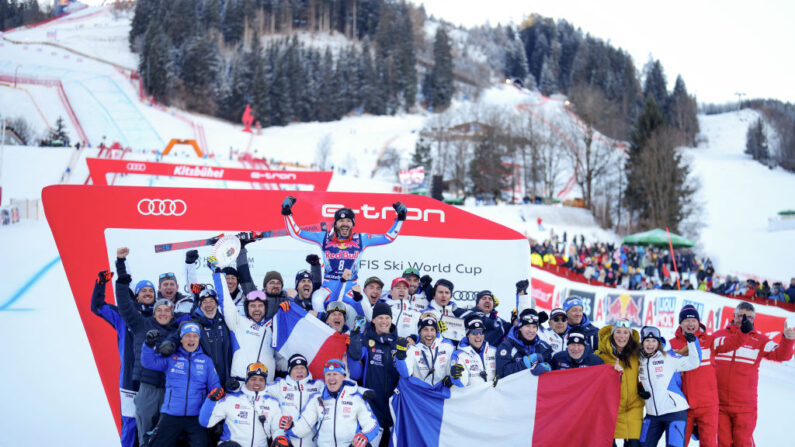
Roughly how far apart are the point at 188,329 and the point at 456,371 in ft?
7.67

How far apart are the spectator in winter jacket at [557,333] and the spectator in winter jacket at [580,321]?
0.22ft

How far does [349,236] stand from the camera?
6.51 meters

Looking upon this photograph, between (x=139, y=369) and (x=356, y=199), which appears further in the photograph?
(x=356, y=199)

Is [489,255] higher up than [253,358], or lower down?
higher up

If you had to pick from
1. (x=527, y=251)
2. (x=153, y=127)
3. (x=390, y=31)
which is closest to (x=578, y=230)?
(x=527, y=251)

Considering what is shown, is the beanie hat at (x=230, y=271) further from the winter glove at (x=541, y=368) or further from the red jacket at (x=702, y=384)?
the red jacket at (x=702, y=384)

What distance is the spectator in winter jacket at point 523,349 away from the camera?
16.3 feet

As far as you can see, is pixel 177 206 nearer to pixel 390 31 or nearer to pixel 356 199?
pixel 356 199

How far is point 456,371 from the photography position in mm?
4676

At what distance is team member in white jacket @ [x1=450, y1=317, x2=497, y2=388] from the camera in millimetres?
4910

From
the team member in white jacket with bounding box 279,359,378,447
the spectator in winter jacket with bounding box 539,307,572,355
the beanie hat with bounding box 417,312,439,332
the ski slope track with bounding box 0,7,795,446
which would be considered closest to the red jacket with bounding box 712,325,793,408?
the spectator in winter jacket with bounding box 539,307,572,355

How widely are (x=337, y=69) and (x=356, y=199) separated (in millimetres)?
80592

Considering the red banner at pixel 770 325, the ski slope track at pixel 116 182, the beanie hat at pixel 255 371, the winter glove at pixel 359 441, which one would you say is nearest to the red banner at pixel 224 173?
the ski slope track at pixel 116 182

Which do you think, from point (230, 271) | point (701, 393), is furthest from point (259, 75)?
point (701, 393)
